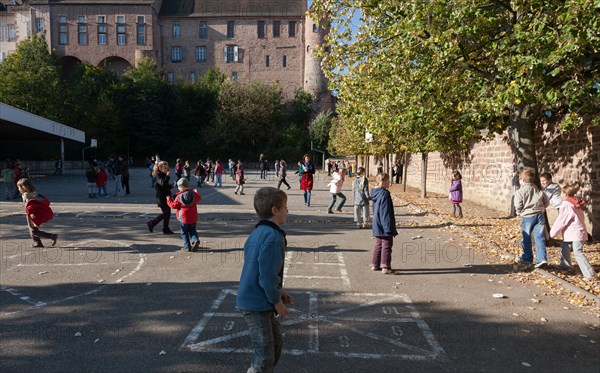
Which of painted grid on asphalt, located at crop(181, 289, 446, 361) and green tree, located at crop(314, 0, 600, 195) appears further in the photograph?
green tree, located at crop(314, 0, 600, 195)

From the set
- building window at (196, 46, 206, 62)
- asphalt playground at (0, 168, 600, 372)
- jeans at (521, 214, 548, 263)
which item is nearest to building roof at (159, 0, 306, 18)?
building window at (196, 46, 206, 62)

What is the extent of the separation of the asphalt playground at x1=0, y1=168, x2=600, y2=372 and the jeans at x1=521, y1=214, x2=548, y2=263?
19.6 inches

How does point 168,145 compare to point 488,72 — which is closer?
point 488,72

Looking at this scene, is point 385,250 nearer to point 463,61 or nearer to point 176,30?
point 463,61

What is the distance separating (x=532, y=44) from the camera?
26.3 ft

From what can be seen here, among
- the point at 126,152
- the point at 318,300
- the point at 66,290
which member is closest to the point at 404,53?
the point at 318,300

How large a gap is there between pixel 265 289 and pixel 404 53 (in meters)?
7.87

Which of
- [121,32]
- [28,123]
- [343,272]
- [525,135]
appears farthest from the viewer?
[121,32]

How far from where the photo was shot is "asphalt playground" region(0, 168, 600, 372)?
4.58 m

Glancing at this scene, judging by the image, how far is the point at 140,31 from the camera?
7200cm

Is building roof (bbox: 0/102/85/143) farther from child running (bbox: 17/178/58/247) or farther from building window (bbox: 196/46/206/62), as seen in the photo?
building window (bbox: 196/46/206/62)

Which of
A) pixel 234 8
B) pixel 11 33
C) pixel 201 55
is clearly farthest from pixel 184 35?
pixel 11 33

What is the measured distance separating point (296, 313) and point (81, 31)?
254 ft

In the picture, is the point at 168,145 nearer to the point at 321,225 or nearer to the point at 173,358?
the point at 321,225
